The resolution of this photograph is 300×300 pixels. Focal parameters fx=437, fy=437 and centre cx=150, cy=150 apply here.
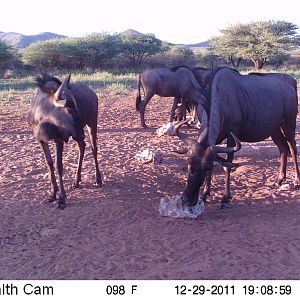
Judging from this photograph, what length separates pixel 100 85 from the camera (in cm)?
2295

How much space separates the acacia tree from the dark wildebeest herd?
34.7 meters

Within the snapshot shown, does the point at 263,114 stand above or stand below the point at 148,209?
above

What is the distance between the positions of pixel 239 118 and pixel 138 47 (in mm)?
38175

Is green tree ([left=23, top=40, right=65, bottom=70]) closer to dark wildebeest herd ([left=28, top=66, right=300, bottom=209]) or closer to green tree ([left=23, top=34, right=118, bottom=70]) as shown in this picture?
green tree ([left=23, top=34, right=118, bottom=70])

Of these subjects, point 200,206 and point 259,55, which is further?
point 259,55

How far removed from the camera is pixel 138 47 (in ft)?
142

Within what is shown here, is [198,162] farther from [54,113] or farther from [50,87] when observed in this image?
[50,87]

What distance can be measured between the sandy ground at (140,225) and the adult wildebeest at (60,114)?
2.10 feet

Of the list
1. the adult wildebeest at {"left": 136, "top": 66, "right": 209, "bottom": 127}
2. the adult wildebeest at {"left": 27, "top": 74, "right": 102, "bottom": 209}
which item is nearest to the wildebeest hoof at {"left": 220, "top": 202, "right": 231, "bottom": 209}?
the adult wildebeest at {"left": 27, "top": 74, "right": 102, "bottom": 209}

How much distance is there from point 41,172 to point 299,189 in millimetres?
4511

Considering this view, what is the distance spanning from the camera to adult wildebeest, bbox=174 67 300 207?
554 centimetres

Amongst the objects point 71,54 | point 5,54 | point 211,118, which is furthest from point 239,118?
point 71,54
